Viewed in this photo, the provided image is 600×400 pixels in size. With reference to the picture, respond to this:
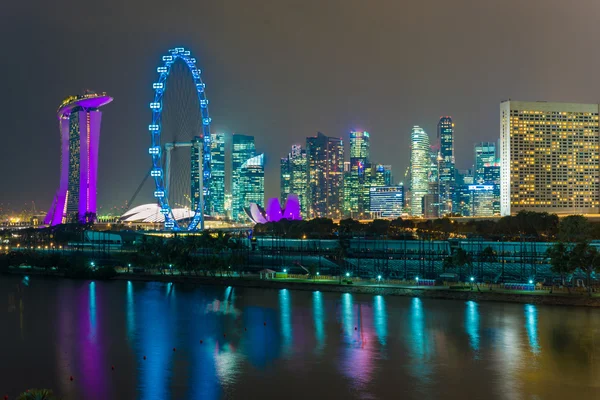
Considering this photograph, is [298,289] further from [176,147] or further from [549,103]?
[549,103]

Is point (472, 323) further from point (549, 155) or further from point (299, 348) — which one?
point (549, 155)

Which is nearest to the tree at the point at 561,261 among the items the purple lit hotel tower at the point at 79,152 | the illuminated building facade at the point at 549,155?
the illuminated building facade at the point at 549,155

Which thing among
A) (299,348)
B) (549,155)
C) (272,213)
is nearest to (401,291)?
(299,348)

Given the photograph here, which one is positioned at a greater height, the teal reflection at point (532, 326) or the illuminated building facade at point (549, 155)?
the illuminated building facade at point (549, 155)

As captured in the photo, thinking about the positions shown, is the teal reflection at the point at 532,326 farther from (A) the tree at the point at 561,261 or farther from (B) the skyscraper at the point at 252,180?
(B) the skyscraper at the point at 252,180

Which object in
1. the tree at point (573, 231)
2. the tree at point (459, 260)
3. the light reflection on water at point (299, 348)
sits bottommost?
the light reflection on water at point (299, 348)

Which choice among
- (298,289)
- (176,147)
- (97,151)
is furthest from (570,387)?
(97,151)

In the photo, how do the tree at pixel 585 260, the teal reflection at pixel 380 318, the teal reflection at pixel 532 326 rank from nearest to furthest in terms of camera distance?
the teal reflection at pixel 532 326 < the teal reflection at pixel 380 318 < the tree at pixel 585 260

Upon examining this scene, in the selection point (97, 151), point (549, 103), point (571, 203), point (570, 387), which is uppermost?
point (549, 103)
